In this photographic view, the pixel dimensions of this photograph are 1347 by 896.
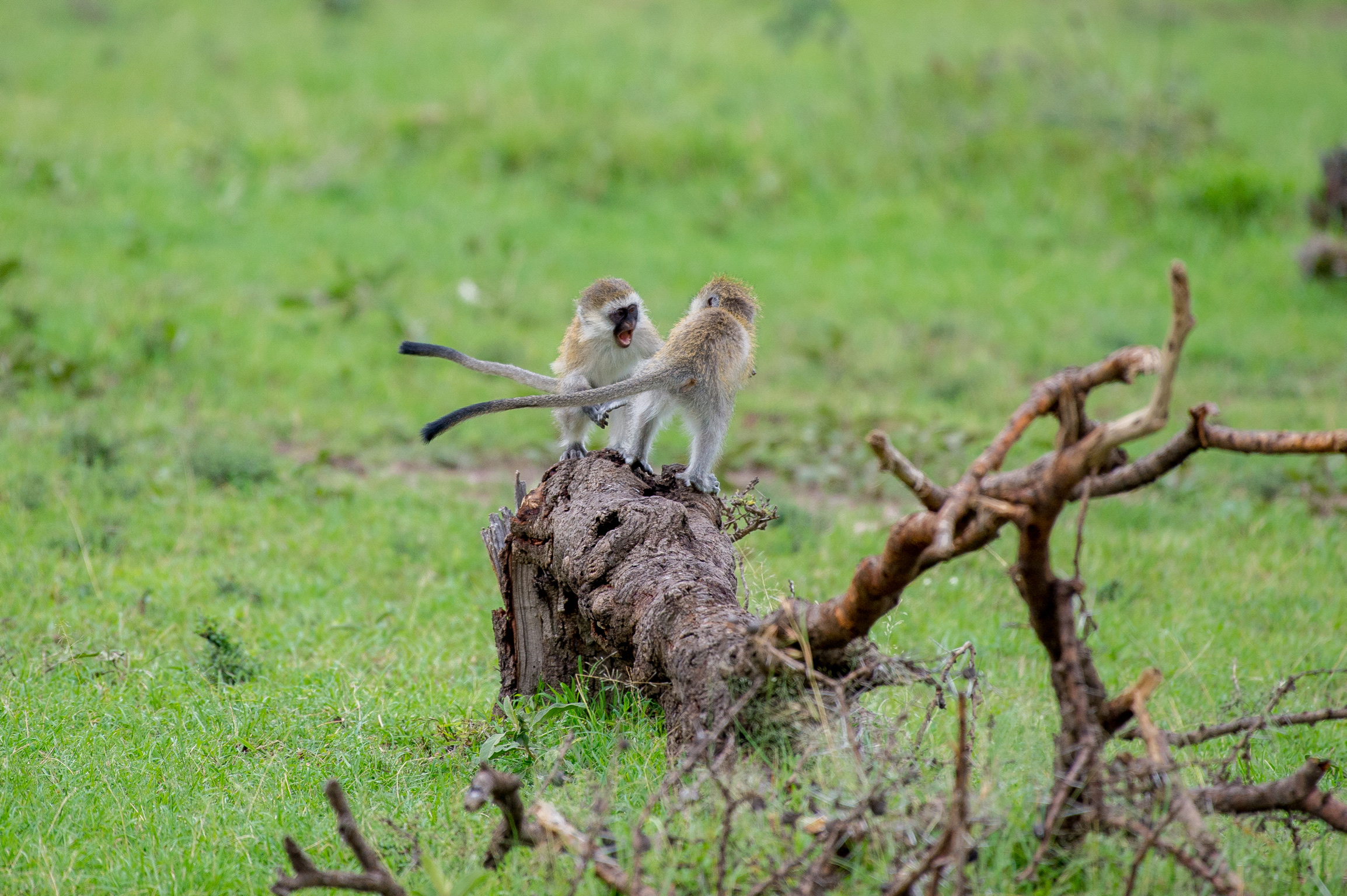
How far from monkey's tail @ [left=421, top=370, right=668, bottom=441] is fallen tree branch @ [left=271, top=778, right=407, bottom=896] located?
113cm

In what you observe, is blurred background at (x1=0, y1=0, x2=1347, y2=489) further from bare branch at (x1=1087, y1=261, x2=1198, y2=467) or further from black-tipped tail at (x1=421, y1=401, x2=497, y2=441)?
bare branch at (x1=1087, y1=261, x2=1198, y2=467)

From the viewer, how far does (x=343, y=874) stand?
2729 mm

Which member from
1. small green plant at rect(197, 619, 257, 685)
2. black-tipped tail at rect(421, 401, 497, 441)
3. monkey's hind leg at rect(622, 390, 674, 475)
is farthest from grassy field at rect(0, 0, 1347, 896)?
black-tipped tail at rect(421, 401, 497, 441)

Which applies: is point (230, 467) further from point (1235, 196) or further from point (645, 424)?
point (1235, 196)

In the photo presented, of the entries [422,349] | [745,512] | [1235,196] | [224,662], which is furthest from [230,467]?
[1235,196]

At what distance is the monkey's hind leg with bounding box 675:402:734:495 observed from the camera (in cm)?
497

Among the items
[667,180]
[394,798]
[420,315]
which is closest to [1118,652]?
[394,798]

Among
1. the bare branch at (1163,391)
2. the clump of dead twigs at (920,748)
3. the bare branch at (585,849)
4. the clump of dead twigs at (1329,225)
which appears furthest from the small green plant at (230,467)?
the clump of dead twigs at (1329,225)

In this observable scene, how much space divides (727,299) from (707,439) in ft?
2.18

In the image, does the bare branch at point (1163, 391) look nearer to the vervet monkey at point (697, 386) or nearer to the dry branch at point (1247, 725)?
the dry branch at point (1247, 725)

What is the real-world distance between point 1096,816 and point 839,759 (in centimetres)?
59

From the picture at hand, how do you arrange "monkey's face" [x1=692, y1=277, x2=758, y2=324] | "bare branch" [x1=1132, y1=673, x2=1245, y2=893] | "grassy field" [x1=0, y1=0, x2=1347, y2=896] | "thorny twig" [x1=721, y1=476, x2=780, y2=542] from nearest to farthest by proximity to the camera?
"bare branch" [x1=1132, y1=673, x2=1245, y2=893] → "grassy field" [x1=0, y1=0, x2=1347, y2=896] → "thorny twig" [x1=721, y1=476, x2=780, y2=542] → "monkey's face" [x1=692, y1=277, x2=758, y2=324]

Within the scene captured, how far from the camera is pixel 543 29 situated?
17828 millimetres

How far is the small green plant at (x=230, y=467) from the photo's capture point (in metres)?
7.44
